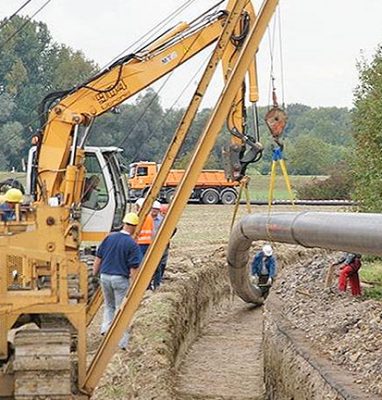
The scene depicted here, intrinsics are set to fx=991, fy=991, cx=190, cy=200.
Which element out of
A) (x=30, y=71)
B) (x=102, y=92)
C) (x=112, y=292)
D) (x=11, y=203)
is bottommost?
(x=112, y=292)

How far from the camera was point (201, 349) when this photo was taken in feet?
59.1

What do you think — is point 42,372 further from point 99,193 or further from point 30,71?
point 30,71

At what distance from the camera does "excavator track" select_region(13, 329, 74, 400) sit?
973 cm

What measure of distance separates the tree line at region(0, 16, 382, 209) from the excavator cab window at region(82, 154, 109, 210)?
5.83m

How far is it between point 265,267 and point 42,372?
474 inches

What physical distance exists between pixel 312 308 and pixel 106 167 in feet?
16.7

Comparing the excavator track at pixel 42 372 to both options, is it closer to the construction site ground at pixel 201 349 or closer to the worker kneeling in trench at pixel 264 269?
the construction site ground at pixel 201 349

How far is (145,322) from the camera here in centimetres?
1468

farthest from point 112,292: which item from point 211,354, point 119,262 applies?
point 211,354

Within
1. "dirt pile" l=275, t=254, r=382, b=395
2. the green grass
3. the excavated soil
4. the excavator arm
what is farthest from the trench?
the excavator arm

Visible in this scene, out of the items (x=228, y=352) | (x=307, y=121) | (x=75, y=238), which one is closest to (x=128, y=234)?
(x=75, y=238)

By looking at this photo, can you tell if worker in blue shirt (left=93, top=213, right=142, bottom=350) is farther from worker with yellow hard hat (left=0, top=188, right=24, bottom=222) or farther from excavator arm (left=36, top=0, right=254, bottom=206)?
excavator arm (left=36, top=0, right=254, bottom=206)

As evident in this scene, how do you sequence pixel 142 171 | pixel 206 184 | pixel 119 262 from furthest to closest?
1. pixel 206 184
2. pixel 142 171
3. pixel 119 262

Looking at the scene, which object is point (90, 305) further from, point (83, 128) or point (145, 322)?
point (83, 128)
